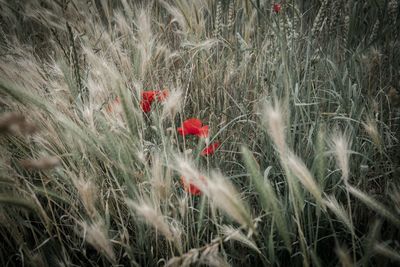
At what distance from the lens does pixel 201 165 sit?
2.91ft

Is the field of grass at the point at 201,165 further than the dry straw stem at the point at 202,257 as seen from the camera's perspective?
Yes

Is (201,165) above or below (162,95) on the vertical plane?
below

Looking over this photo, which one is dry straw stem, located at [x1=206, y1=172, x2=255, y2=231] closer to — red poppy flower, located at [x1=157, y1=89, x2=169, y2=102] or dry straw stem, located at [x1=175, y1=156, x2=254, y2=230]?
dry straw stem, located at [x1=175, y1=156, x2=254, y2=230]

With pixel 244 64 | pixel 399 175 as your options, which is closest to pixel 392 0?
pixel 244 64

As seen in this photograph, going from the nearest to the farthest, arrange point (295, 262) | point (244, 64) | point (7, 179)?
1. point (7, 179)
2. point (295, 262)
3. point (244, 64)

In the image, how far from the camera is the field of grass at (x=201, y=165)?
23.9 inches

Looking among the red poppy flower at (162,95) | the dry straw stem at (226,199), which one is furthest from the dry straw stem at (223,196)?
the red poppy flower at (162,95)

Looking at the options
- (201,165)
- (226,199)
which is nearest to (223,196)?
(226,199)

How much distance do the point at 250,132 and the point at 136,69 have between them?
20.1 inches

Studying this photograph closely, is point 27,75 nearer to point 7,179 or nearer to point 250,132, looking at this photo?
point 7,179

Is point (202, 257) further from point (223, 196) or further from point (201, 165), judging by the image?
point (201, 165)

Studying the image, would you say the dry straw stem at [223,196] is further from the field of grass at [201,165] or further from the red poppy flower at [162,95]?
the red poppy flower at [162,95]

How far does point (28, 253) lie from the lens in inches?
27.7

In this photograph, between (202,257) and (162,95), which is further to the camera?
(162,95)
